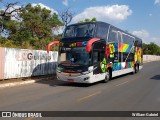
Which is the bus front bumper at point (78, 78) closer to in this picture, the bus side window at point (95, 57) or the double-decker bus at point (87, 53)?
the double-decker bus at point (87, 53)

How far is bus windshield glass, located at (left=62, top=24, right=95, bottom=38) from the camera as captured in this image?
16438 mm

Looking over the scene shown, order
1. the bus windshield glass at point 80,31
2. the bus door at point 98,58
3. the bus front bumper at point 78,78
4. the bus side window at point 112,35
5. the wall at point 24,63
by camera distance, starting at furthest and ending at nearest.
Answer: the bus side window at point 112,35, the wall at point 24,63, the bus windshield glass at point 80,31, the bus door at point 98,58, the bus front bumper at point 78,78

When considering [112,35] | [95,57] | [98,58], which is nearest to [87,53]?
[95,57]

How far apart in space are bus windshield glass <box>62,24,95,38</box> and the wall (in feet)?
12.1

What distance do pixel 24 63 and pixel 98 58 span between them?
573cm

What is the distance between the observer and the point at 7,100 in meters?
11.1

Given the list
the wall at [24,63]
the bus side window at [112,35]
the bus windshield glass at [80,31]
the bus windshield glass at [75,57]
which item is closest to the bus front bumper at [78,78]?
the bus windshield glass at [75,57]

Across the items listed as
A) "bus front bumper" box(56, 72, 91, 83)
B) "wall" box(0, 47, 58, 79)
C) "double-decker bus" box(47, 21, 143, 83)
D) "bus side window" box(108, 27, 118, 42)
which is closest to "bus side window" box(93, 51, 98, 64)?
"double-decker bus" box(47, 21, 143, 83)

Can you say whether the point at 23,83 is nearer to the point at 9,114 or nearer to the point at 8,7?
the point at 9,114

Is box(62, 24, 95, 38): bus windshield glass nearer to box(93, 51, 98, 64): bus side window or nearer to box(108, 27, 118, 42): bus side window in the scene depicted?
box(93, 51, 98, 64): bus side window

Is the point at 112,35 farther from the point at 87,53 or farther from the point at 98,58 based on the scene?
the point at 87,53

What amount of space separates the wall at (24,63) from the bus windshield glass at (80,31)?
3695 millimetres

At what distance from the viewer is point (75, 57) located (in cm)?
1605

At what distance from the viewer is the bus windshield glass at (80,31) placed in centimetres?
1644
